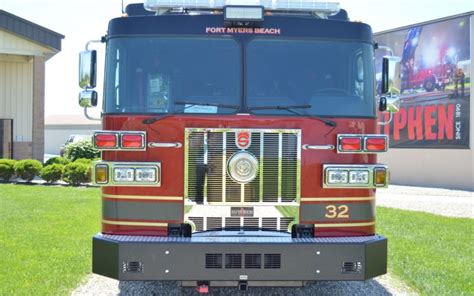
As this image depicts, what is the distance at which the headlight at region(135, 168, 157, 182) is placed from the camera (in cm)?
520

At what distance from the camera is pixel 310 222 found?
532 cm

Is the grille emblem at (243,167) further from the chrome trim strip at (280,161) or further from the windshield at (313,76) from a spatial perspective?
the windshield at (313,76)

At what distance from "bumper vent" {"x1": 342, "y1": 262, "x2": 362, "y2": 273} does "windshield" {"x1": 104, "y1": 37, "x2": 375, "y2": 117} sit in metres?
1.25

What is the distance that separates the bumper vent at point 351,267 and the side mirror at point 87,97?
2624 mm

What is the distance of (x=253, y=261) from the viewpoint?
496 cm

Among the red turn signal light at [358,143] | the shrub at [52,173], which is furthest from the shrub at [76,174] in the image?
the red turn signal light at [358,143]

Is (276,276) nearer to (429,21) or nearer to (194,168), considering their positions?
(194,168)

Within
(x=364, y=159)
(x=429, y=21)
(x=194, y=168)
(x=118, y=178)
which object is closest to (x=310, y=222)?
(x=364, y=159)

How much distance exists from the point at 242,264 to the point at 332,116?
147 cm

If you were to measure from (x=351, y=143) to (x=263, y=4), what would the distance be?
149cm

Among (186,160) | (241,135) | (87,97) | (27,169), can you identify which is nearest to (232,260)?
(186,160)

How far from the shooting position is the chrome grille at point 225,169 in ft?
17.1

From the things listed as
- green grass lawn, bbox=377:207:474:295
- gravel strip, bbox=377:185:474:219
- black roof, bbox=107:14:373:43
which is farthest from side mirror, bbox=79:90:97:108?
gravel strip, bbox=377:185:474:219

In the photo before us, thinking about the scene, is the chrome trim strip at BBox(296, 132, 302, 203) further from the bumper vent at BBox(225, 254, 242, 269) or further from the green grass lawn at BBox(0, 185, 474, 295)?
the bumper vent at BBox(225, 254, 242, 269)
